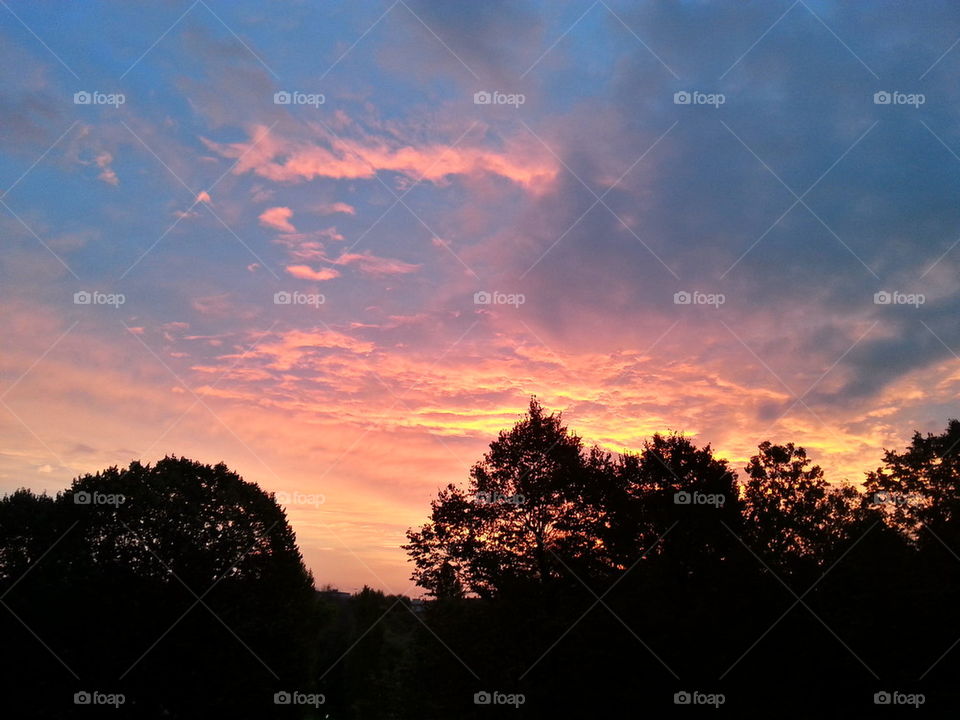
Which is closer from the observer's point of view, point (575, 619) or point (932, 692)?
point (575, 619)

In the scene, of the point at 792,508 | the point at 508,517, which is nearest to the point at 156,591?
the point at 508,517

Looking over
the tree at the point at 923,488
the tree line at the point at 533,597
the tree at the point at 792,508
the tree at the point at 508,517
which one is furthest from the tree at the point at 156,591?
the tree at the point at 923,488

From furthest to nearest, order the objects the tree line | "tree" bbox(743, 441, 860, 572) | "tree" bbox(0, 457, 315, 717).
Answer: "tree" bbox(743, 441, 860, 572) < "tree" bbox(0, 457, 315, 717) < the tree line

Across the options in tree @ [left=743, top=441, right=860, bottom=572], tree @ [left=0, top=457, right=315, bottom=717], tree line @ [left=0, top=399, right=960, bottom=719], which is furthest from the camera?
tree @ [left=743, top=441, right=860, bottom=572]

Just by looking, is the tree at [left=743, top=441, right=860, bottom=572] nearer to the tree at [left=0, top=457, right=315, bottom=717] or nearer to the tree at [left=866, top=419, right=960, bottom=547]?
the tree at [left=866, top=419, right=960, bottom=547]

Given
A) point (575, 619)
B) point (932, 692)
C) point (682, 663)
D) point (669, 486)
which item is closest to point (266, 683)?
point (575, 619)

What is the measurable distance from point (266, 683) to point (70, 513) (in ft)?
46.4

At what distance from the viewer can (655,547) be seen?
111 feet

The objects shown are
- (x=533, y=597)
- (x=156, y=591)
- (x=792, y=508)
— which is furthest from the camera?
(x=792, y=508)

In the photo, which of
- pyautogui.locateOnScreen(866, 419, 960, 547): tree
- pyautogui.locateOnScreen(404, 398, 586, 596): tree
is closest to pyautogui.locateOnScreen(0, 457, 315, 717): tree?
pyautogui.locateOnScreen(404, 398, 586, 596): tree

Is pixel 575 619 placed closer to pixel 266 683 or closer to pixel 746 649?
pixel 746 649

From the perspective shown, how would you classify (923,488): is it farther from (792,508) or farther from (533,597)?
(533,597)

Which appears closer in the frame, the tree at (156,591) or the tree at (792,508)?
the tree at (156,591)

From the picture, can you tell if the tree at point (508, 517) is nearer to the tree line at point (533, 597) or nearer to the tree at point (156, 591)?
the tree line at point (533, 597)
